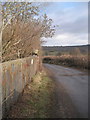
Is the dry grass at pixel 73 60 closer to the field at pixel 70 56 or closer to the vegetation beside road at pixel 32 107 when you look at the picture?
the field at pixel 70 56

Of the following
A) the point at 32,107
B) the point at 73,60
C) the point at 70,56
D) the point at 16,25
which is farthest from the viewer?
the point at 70,56

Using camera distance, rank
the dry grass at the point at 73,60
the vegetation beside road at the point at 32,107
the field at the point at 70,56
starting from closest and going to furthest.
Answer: the vegetation beside road at the point at 32,107 < the dry grass at the point at 73,60 < the field at the point at 70,56

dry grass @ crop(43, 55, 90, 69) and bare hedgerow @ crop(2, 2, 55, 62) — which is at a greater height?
bare hedgerow @ crop(2, 2, 55, 62)

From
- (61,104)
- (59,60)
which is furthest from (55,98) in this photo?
(59,60)

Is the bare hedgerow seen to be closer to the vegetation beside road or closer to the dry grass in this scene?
the vegetation beside road

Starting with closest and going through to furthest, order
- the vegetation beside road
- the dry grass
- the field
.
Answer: the vegetation beside road < the dry grass < the field

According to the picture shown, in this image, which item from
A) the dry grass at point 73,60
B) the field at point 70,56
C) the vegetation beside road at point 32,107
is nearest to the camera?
the vegetation beside road at point 32,107

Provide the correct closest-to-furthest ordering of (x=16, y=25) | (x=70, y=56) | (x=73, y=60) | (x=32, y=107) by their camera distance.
A: (x=32, y=107) < (x=16, y=25) < (x=73, y=60) < (x=70, y=56)

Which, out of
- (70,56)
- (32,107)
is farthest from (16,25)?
(70,56)

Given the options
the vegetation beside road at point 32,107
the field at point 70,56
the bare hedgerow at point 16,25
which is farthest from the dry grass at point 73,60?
the vegetation beside road at point 32,107

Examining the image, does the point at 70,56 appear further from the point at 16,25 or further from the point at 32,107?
the point at 32,107

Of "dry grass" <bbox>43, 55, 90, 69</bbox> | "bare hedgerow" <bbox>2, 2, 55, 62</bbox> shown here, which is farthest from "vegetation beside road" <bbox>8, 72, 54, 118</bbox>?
"dry grass" <bbox>43, 55, 90, 69</bbox>

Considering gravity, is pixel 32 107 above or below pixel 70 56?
above

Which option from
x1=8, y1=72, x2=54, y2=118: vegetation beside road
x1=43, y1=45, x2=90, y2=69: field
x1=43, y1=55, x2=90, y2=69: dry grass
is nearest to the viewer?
x1=8, y1=72, x2=54, y2=118: vegetation beside road
